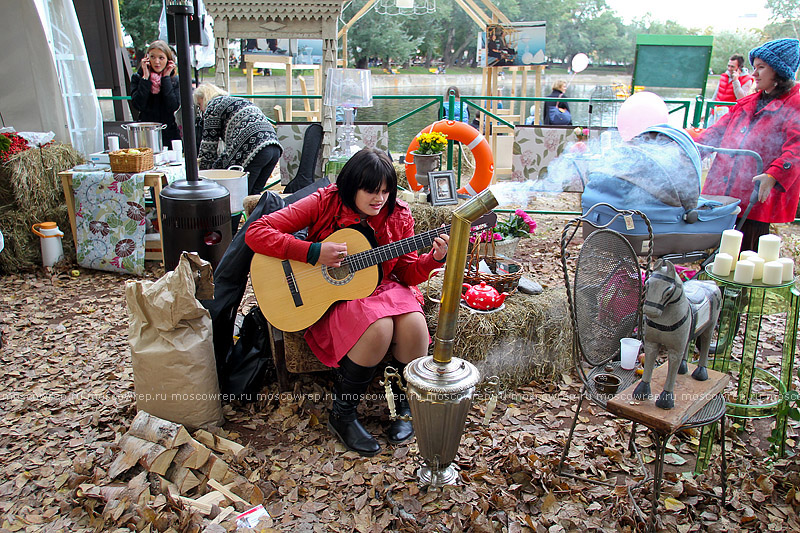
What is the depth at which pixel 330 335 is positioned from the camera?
114 inches

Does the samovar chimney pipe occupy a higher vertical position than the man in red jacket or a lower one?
lower

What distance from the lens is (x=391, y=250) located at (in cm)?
285

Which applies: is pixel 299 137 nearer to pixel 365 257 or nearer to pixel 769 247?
pixel 365 257

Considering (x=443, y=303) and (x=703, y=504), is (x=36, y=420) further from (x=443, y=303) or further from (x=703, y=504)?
(x=703, y=504)

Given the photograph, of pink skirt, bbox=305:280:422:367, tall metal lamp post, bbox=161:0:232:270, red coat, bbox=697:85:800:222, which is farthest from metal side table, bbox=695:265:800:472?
tall metal lamp post, bbox=161:0:232:270

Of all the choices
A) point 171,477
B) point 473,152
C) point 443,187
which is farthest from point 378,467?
point 473,152

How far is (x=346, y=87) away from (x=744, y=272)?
4.90 metres

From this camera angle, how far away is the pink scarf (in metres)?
6.29

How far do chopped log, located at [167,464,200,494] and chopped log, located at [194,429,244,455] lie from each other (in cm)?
25

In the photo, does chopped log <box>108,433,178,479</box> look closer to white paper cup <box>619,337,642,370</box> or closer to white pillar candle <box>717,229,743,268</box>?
white paper cup <box>619,337,642,370</box>

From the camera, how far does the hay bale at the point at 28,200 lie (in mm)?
5047

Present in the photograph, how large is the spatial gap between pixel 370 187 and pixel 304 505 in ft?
4.69

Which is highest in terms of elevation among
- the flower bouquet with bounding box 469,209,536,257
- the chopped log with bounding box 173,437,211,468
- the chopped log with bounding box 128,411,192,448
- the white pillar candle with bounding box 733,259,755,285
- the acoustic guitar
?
the white pillar candle with bounding box 733,259,755,285

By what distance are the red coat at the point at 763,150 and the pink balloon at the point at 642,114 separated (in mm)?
385
